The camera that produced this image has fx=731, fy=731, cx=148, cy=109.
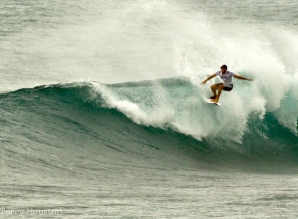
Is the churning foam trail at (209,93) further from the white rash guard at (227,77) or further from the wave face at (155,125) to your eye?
the white rash guard at (227,77)

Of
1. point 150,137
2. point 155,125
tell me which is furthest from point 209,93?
point 150,137

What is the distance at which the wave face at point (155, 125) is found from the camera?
69.5ft

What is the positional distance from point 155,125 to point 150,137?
60cm

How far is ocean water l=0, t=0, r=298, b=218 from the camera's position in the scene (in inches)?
637

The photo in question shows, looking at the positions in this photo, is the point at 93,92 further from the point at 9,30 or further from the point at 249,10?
the point at 249,10

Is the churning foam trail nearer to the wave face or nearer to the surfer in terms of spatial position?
the wave face

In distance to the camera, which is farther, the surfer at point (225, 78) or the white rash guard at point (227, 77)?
the white rash guard at point (227, 77)

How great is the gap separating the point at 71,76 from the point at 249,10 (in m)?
19.8

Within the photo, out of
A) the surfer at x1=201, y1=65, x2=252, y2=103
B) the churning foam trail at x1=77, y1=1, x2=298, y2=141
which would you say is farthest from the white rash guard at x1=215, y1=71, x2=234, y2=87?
the churning foam trail at x1=77, y1=1, x2=298, y2=141

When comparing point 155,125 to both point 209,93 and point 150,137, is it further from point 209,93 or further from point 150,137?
point 209,93

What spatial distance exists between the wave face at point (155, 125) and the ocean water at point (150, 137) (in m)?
0.04

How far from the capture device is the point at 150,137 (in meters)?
22.5

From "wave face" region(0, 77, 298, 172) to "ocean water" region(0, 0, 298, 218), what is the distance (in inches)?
1.4

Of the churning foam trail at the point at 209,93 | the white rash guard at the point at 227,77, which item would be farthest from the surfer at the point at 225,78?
the churning foam trail at the point at 209,93
